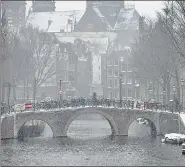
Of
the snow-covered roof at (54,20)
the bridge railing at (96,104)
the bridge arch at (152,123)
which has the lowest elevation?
the bridge arch at (152,123)

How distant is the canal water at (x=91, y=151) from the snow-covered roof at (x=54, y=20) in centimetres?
9011

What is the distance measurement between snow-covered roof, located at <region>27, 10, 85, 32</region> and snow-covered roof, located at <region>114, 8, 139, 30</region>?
38.1 feet

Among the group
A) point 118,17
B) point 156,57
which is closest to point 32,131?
point 156,57

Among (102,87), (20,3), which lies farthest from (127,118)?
(20,3)

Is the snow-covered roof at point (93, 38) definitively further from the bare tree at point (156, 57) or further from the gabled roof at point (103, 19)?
the bare tree at point (156, 57)

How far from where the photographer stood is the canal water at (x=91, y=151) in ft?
150

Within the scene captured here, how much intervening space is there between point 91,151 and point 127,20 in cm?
11262

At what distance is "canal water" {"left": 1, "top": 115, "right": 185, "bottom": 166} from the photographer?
4563 cm

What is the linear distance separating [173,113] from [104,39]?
82.5 m

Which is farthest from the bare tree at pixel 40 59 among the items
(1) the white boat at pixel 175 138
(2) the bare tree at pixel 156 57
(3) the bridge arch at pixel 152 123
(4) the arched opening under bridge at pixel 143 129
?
(1) the white boat at pixel 175 138

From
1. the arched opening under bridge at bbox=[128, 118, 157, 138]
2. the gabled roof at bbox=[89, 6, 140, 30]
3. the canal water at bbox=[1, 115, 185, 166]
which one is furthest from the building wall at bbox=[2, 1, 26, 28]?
the canal water at bbox=[1, 115, 185, 166]

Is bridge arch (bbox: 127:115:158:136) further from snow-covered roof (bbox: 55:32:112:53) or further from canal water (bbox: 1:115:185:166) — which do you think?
snow-covered roof (bbox: 55:32:112:53)

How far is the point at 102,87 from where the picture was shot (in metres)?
129

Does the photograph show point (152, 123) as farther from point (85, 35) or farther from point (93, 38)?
point (85, 35)
